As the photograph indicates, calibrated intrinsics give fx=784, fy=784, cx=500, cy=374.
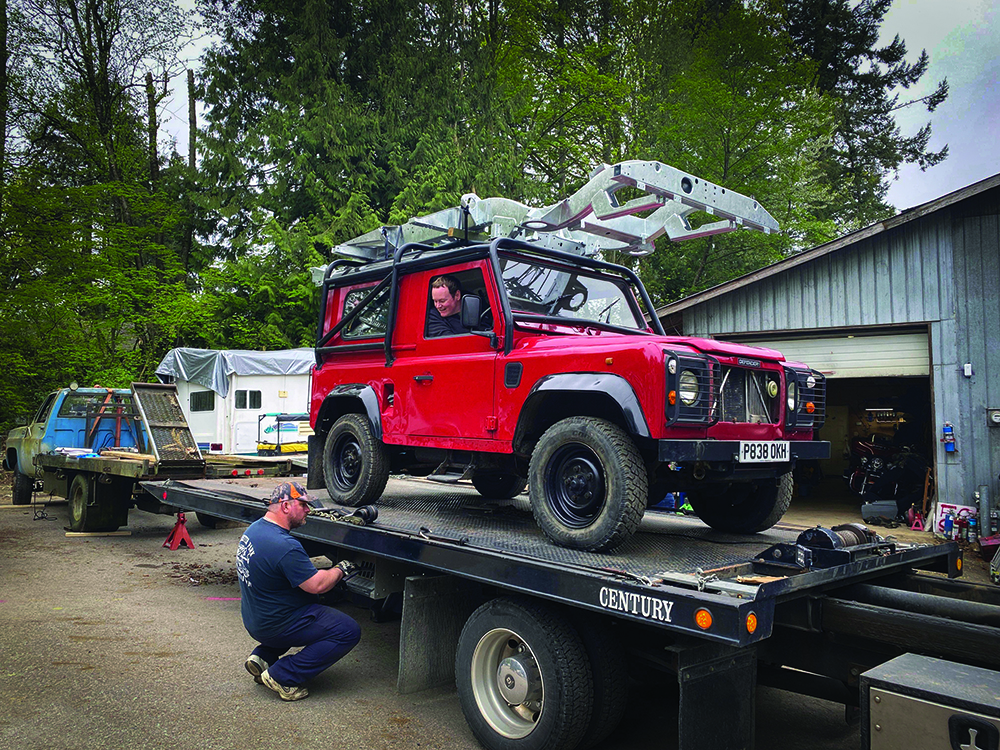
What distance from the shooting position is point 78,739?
4223 millimetres

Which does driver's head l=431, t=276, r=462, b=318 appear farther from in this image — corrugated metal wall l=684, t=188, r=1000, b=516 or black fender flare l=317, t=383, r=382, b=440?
corrugated metal wall l=684, t=188, r=1000, b=516

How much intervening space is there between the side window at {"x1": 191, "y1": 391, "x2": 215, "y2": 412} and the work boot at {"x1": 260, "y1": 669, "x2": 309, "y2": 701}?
15468 millimetres

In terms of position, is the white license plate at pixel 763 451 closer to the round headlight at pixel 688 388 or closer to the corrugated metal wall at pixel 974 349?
the round headlight at pixel 688 388

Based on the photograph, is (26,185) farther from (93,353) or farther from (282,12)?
(282,12)

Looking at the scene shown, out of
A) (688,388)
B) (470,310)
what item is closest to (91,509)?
(470,310)

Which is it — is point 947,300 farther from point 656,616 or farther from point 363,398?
point 656,616

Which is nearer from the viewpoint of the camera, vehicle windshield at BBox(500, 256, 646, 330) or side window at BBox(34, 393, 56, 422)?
vehicle windshield at BBox(500, 256, 646, 330)

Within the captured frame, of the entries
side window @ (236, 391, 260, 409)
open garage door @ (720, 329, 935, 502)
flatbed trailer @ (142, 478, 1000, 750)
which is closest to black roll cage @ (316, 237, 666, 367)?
flatbed trailer @ (142, 478, 1000, 750)

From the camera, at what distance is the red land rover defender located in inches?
163

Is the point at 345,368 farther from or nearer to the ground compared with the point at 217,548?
farther from the ground

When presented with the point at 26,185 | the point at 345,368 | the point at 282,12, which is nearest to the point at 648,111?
the point at 282,12

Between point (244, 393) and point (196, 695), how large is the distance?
48.8 feet

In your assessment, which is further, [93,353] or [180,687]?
[93,353]

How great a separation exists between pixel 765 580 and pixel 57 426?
41.7 feet
